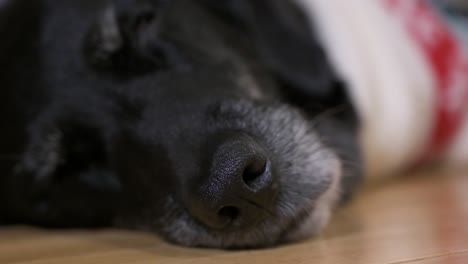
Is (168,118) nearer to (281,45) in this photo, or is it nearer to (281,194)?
(281,194)

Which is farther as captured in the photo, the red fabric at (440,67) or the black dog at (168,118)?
the red fabric at (440,67)

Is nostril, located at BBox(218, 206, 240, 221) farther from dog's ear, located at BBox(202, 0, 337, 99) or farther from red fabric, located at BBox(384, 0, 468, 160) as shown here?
red fabric, located at BBox(384, 0, 468, 160)

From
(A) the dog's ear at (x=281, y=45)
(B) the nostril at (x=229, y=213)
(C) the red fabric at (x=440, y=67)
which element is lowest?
(B) the nostril at (x=229, y=213)

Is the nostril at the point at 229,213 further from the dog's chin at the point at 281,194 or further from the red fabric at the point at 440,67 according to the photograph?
the red fabric at the point at 440,67

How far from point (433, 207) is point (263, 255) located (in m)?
0.55

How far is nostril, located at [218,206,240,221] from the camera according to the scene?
104 cm

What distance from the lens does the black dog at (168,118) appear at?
3.67ft

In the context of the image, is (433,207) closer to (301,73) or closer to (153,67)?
(301,73)

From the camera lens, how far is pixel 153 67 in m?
1.41

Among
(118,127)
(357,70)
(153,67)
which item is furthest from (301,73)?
(118,127)

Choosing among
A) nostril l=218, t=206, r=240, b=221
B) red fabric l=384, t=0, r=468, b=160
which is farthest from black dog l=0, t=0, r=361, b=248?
red fabric l=384, t=0, r=468, b=160

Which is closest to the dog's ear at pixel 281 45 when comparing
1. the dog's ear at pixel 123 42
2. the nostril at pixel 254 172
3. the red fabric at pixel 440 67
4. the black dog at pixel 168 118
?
the black dog at pixel 168 118

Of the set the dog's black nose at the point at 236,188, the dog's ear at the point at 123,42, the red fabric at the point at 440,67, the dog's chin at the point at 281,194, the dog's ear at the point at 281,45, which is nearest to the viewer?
the dog's black nose at the point at 236,188

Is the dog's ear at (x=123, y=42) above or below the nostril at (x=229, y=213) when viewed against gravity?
above
